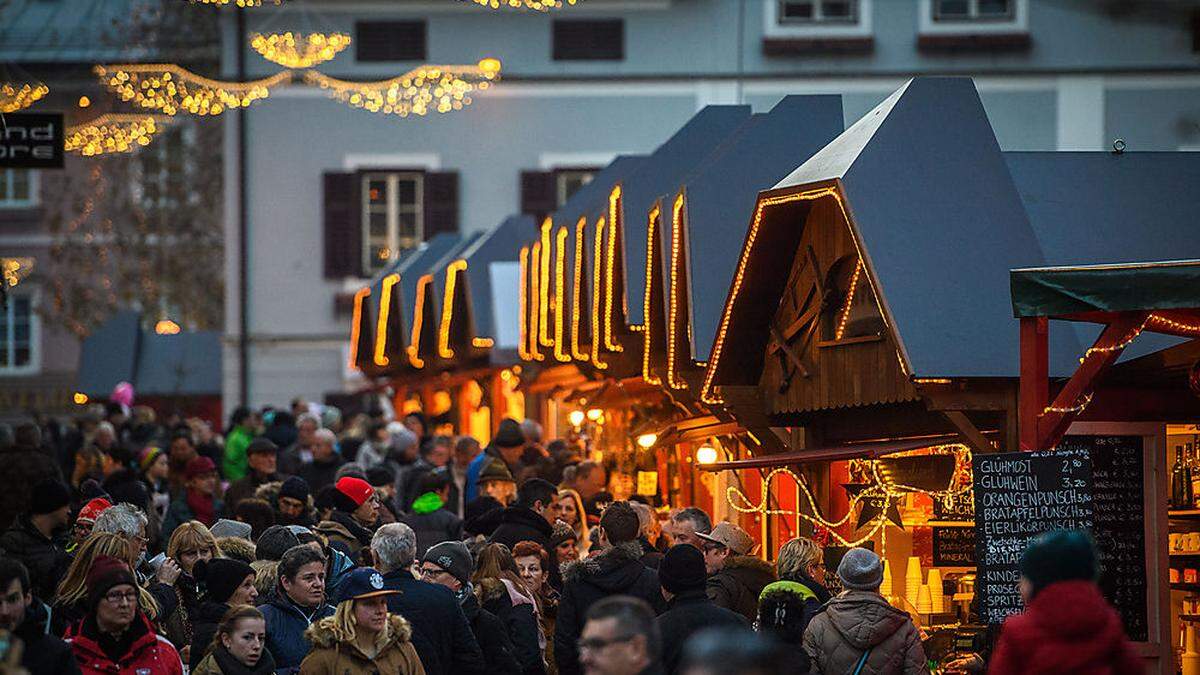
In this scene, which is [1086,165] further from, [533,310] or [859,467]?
[533,310]

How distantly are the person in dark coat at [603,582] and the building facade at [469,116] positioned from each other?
1005 inches

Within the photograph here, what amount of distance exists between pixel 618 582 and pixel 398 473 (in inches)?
353

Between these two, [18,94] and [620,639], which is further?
[18,94]

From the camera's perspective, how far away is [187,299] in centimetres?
4872

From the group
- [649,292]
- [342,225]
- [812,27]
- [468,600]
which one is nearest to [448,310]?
[342,225]

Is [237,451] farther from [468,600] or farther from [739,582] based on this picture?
[468,600]

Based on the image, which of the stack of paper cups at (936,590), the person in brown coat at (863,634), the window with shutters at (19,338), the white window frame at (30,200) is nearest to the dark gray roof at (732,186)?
the stack of paper cups at (936,590)

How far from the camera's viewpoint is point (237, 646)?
29.0 feet

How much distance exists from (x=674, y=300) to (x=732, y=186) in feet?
3.23

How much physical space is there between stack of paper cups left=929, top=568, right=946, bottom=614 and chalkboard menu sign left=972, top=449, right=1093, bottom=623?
245 cm

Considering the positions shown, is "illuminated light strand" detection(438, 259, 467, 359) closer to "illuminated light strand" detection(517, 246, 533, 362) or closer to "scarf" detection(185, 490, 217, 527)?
"illuminated light strand" detection(517, 246, 533, 362)

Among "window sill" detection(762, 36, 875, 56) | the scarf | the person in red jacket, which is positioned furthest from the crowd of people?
"window sill" detection(762, 36, 875, 56)

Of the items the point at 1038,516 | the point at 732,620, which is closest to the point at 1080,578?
the point at 732,620

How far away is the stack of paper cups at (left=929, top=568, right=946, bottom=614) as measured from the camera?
12826mm
